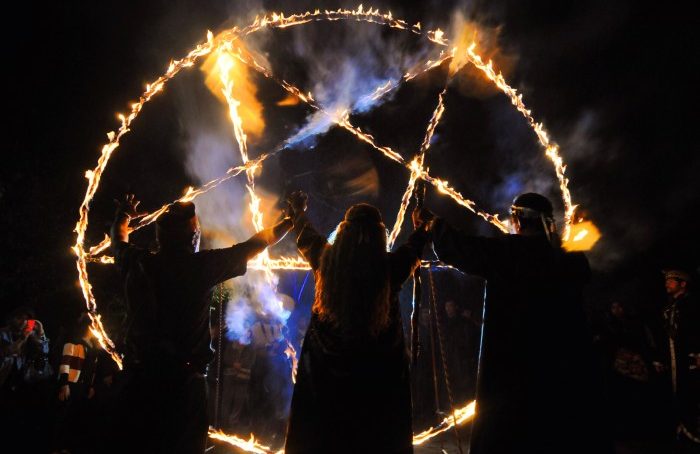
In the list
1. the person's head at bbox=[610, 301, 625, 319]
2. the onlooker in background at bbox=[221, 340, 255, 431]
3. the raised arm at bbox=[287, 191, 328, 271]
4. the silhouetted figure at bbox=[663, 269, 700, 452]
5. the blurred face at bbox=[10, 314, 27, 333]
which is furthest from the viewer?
the onlooker in background at bbox=[221, 340, 255, 431]

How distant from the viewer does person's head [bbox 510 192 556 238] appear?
3.35 m

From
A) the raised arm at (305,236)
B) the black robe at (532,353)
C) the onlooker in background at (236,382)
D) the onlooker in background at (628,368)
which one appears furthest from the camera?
the onlooker in background at (236,382)

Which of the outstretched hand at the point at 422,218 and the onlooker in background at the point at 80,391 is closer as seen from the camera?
the outstretched hand at the point at 422,218

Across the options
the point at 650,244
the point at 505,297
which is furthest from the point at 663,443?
the point at 650,244

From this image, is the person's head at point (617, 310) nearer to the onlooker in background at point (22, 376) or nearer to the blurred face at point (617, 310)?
the blurred face at point (617, 310)

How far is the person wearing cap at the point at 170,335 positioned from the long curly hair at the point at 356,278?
2.59 feet

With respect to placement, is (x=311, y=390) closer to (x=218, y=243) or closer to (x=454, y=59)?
(x=454, y=59)

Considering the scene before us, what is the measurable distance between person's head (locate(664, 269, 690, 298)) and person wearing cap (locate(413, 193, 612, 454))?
4.23 metres

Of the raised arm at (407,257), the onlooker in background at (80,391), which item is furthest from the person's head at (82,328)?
the raised arm at (407,257)

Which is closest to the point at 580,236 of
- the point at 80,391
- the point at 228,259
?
the point at 228,259

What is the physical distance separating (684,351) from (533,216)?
14.3 feet

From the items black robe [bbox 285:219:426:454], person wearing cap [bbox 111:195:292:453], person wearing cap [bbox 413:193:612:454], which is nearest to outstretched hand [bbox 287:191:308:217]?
person wearing cap [bbox 111:195:292:453]

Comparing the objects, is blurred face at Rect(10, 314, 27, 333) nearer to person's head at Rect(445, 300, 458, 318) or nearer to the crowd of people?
the crowd of people

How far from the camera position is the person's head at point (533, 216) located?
3.35 meters
